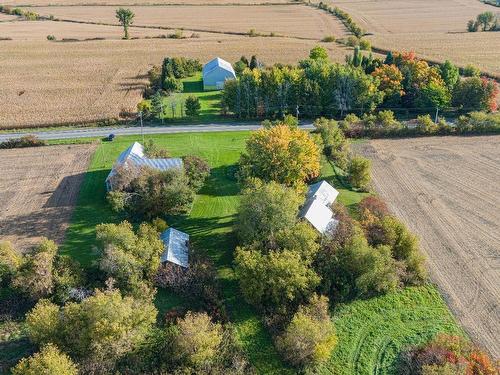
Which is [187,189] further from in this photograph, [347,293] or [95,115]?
[95,115]

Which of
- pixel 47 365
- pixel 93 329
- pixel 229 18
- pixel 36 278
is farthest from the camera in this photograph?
pixel 229 18

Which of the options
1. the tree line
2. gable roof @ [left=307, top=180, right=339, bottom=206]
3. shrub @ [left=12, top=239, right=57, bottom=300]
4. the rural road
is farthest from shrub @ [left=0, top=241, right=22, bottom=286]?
the tree line

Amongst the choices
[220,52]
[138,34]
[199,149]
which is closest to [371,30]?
[220,52]

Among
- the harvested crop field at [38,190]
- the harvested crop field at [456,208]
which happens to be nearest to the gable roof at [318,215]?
the harvested crop field at [456,208]

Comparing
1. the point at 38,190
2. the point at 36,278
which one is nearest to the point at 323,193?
the point at 36,278

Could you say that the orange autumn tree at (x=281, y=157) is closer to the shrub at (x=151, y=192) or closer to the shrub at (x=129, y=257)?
the shrub at (x=151, y=192)

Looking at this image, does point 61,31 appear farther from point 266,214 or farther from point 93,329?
point 93,329
